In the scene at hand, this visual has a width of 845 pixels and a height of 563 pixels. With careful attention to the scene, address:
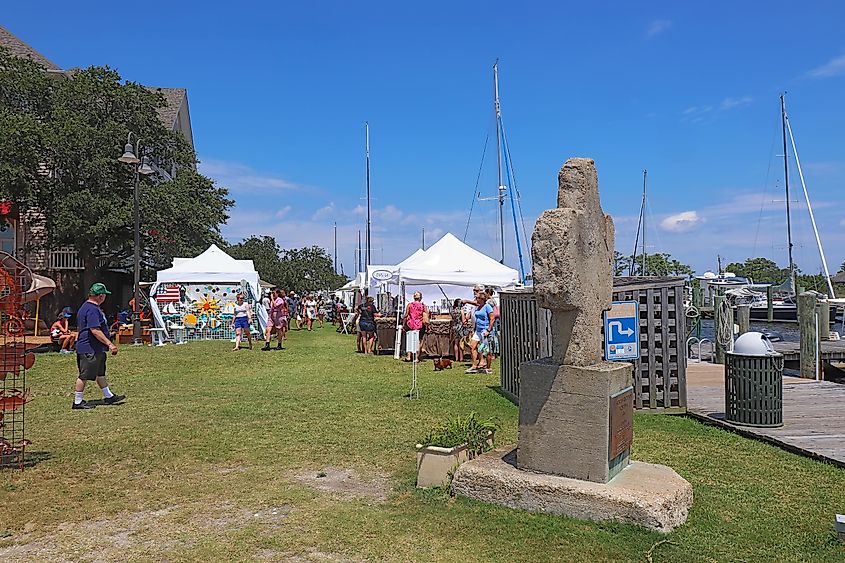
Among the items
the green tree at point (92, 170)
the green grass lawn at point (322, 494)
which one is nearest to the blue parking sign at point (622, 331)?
the green grass lawn at point (322, 494)

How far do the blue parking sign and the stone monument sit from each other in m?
3.72

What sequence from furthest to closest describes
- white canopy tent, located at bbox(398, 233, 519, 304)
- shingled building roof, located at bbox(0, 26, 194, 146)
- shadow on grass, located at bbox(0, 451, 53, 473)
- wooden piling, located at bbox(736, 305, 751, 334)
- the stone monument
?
shingled building roof, located at bbox(0, 26, 194, 146)
white canopy tent, located at bbox(398, 233, 519, 304)
wooden piling, located at bbox(736, 305, 751, 334)
shadow on grass, located at bbox(0, 451, 53, 473)
the stone monument

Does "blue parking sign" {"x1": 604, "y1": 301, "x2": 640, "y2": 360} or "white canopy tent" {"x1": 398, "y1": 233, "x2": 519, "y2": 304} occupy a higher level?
"white canopy tent" {"x1": 398, "y1": 233, "x2": 519, "y2": 304}

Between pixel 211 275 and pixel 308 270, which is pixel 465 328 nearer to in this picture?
pixel 211 275

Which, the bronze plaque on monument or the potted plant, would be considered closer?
the bronze plaque on monument

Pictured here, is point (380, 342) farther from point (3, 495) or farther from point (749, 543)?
point (749, 543)

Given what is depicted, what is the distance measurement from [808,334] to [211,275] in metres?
18.2

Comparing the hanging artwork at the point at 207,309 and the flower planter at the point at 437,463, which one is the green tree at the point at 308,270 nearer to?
the hanging artwork at the point at 207,309

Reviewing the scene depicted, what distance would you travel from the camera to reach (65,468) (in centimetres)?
714

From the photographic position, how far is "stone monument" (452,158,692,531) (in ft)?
17.4

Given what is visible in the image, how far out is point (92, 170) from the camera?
98.4 feet

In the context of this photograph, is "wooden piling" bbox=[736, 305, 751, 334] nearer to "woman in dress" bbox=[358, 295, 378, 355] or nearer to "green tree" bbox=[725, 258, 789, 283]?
"woman in dress" bbox=[358, 295, 378, 355]

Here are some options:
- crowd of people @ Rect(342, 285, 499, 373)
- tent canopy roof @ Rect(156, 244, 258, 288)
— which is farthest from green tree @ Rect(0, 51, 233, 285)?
crowd of people @ Rect(342, 285, 499, 373)

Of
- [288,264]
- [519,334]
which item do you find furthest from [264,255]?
[519,334]
